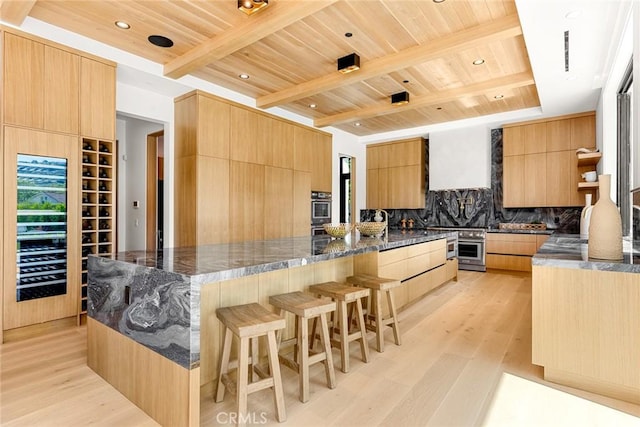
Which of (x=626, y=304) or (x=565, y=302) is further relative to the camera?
(x=565, y=302)

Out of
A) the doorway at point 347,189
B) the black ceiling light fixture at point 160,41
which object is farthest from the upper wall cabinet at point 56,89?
the doorway at point 347,189

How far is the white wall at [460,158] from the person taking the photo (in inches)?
243

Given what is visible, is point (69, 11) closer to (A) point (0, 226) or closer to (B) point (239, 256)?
(A) point (0, 226)

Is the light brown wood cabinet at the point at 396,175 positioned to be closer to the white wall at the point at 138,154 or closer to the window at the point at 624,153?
the window at the point at 624,153

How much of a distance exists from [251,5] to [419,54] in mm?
1823

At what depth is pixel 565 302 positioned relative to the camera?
2.03m

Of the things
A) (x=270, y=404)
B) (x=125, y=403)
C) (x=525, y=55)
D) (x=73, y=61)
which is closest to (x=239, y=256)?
(x=270, y=404)

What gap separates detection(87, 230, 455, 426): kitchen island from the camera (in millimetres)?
1538

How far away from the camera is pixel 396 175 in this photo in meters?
7.35

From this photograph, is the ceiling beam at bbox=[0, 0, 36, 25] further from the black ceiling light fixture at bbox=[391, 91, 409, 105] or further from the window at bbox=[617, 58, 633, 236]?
the window at bbox=[617, 58, 633, 236]

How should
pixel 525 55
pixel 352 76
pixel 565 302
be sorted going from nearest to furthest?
pixel 565 302
pixel 525 55
pixel 352 76

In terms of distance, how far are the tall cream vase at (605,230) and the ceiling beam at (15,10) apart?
435 cm

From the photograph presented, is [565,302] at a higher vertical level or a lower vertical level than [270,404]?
higher

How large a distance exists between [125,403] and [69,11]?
3.25 m
